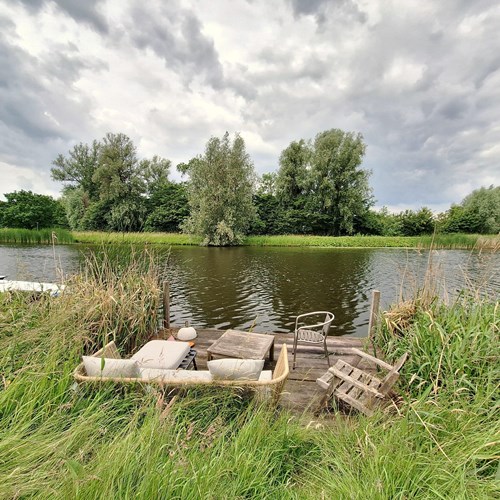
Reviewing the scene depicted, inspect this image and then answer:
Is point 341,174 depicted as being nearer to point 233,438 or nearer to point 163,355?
point 163,355

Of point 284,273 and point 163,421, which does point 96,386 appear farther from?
point 284,273

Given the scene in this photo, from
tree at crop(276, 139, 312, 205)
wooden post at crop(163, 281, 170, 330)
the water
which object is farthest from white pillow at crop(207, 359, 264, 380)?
tree at crop(276, 139, 312, 205)

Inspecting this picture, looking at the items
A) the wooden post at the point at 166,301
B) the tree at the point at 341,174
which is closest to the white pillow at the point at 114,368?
the wooden post at the point at 166,301

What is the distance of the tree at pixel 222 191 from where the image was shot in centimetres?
2728

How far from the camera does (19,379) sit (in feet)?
7.97

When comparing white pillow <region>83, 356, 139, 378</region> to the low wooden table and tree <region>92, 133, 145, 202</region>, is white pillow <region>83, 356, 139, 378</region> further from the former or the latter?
tree <region>92, 133, 145, 202</region>

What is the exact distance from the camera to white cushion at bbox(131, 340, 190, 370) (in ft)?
11.7

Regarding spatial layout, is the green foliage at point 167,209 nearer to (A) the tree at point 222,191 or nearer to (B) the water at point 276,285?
(A) the tree at point 222,191

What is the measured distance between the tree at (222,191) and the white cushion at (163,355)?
22766 mm

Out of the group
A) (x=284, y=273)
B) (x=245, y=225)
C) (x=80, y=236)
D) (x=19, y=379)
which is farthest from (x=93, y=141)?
(x=19, y=379)

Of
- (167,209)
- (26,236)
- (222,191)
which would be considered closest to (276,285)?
(222,191)

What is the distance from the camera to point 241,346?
14.2 ft

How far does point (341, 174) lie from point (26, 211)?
4183cm

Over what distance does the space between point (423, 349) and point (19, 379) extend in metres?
4.23
